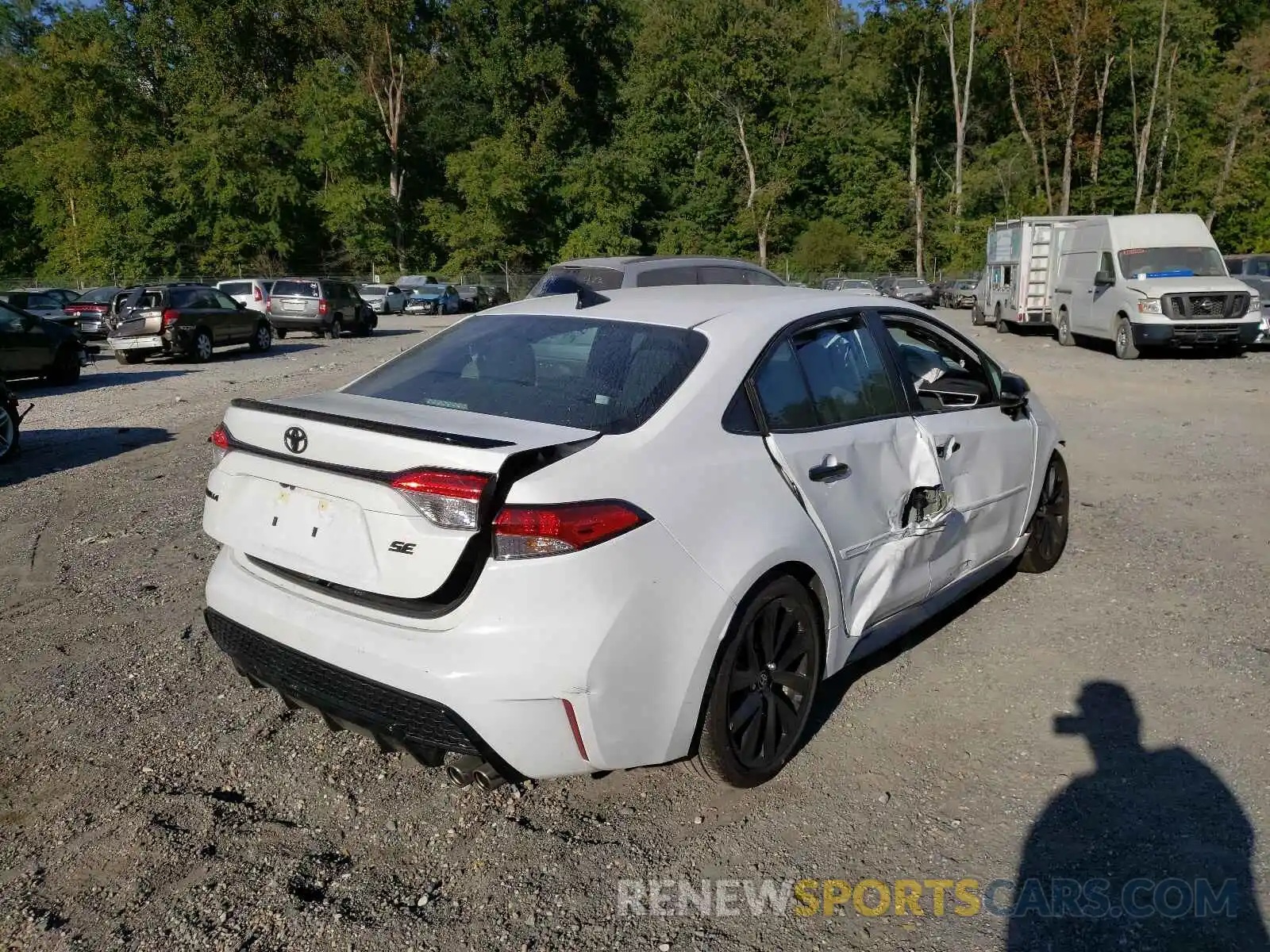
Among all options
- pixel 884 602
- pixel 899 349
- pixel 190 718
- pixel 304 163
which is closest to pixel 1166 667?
pixel 884 602

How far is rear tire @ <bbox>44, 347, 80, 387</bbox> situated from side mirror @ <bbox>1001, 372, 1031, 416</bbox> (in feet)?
52.5

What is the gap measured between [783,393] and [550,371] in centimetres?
85

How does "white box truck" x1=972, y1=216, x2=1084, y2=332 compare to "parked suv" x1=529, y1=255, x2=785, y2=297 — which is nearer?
"parked suv" x1=529, y1=255, x2=785, y2=297

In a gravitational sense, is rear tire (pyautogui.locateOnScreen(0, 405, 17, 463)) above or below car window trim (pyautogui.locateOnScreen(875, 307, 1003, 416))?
below

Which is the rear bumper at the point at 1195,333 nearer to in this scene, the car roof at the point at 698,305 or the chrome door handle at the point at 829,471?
the car roof at the point at 698,305

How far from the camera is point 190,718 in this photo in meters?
3.98

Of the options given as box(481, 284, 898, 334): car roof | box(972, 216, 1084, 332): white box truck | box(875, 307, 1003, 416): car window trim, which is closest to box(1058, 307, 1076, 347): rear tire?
box(972, 216, 1084, 332): white box truck

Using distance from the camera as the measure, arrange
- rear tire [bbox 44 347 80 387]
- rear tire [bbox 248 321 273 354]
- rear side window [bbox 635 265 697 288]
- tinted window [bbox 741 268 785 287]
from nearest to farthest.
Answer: rear side window [bbox 635 265 697 288] → tinted window [bbox 741 268 785 287] → rear tire [bbox 44 347 80 387] → rear tire [bbox 248 321 273 354]

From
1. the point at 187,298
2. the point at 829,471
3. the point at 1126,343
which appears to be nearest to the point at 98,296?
the point at 187,298

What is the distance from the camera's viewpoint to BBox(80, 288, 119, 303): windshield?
91.7 ft

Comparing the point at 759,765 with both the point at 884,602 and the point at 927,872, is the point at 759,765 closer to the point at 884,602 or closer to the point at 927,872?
the point at 927,872

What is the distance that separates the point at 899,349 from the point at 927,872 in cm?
226

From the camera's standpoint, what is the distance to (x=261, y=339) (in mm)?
22703

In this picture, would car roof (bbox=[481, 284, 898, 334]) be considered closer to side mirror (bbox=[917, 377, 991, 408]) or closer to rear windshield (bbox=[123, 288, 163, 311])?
side mirror (bbox=[917, 377, 991, 408])
